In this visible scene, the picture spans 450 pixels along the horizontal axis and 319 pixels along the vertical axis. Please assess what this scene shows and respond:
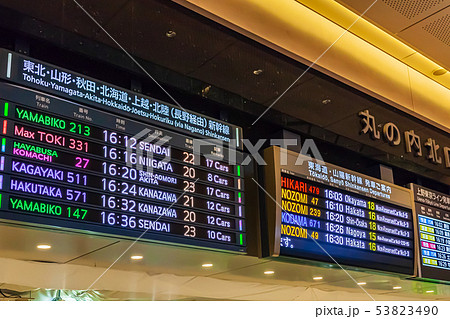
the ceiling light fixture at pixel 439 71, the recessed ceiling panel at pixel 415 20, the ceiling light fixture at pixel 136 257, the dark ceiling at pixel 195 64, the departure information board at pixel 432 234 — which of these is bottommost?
the ceiling light fixture at pixel 136 257

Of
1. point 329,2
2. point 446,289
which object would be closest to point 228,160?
point 329,2

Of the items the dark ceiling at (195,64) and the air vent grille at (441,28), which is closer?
the dark ceiling at (195,64)

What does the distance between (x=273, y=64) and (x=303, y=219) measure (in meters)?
1.00

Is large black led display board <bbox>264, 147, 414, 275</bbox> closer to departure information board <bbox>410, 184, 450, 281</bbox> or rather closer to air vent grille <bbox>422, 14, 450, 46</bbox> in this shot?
departure information board <bbox>410, 184, 450, 281</bbox>

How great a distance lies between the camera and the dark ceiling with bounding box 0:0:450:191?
2.74 metres

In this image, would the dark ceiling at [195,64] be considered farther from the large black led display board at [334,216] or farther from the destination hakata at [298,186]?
the destination hakata at [298,186]

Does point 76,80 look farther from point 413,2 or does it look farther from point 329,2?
point 413,2

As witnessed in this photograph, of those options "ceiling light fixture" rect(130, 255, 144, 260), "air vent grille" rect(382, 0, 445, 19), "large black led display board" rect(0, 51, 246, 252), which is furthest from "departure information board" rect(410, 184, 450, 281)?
"ceiling light fixture" rect(130, 255, 144, 260)

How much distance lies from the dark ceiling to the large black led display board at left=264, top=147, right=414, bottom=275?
0.45 metres

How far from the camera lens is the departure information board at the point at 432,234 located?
4137 millimetres

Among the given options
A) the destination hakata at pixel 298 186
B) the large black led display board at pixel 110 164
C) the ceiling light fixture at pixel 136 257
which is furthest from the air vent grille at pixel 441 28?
the ceiling light fixture at pixel 136 257

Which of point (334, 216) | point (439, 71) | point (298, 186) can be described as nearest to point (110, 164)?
point (298, 186)

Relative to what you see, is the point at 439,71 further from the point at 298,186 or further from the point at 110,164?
the point at 110,164

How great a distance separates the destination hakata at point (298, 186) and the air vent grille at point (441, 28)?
130 cm
